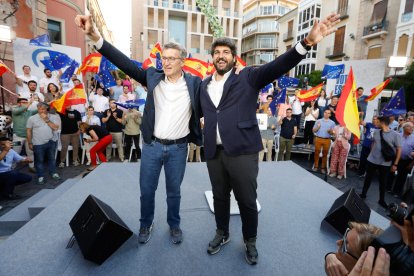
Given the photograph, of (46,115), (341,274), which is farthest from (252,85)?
(46,115)

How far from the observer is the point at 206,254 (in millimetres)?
2201

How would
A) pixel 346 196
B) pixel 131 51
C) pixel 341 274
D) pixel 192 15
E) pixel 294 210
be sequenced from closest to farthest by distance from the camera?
pixel 341 274 → pixel 346 196 → pixel 294 210 → pixel 192 15 → pixel 131 51

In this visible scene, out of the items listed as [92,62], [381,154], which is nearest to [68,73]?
[92,62]

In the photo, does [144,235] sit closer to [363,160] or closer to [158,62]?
[158,62]

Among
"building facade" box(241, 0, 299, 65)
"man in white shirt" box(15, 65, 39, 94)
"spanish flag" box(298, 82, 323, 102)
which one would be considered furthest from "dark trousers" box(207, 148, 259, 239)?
"building facade" box(241, 0, 299, 65)

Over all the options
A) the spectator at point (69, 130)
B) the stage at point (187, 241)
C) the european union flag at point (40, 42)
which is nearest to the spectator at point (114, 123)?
the spectator at point (69, 130)

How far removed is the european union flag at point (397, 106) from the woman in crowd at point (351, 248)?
15.9ft

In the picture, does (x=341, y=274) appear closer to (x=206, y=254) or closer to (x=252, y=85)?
(x=206, y=254)

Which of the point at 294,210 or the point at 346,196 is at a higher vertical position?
the point at 346,196

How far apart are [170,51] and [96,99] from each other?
19.5 ft

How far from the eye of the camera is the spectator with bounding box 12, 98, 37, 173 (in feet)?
18.5

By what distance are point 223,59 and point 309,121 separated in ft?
21.7

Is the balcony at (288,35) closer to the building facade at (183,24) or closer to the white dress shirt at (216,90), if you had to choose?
the building facade at (183,24)

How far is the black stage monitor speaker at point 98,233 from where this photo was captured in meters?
1.96
